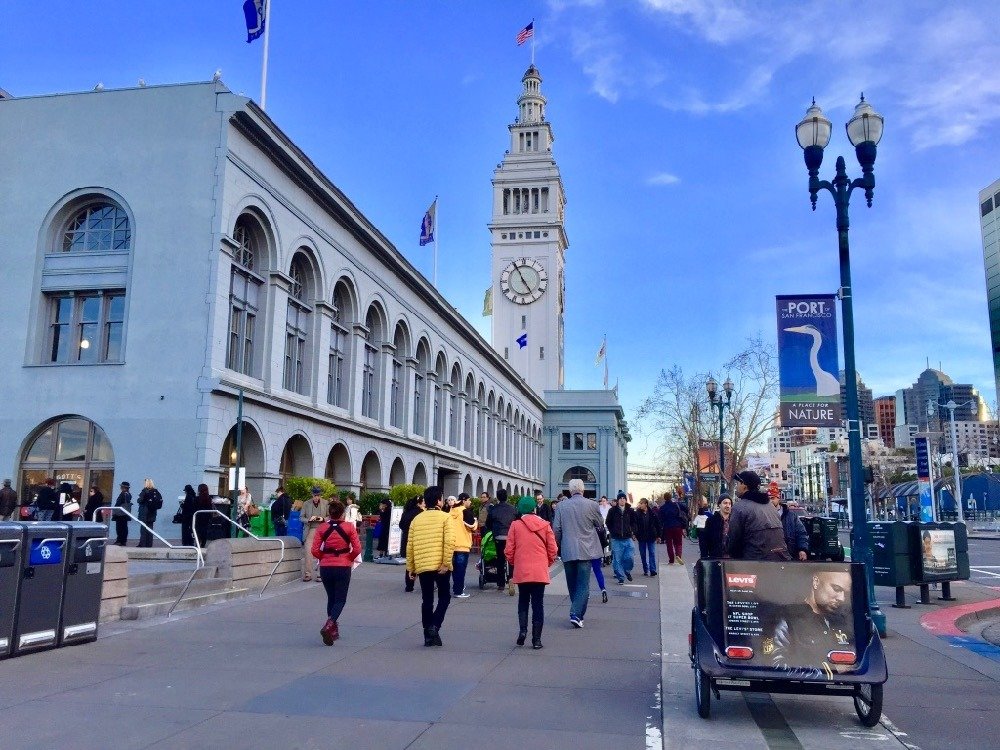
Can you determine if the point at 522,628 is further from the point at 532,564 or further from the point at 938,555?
the point at 938,555

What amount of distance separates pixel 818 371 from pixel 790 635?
7440mm

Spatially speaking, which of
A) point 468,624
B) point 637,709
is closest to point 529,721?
point 637,709

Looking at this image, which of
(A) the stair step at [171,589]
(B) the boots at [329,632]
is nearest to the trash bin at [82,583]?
(A) the stair step at [171,589]

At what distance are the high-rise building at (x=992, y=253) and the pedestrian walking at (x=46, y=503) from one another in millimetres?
93592

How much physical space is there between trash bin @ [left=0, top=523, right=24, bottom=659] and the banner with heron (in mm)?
10514

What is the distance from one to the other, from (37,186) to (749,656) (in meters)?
26.1

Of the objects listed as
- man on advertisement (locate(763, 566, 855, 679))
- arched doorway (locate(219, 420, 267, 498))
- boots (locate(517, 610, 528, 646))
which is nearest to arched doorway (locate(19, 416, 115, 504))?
arched doorway (locate(219, 420, 267, 498))

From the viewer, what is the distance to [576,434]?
303ft

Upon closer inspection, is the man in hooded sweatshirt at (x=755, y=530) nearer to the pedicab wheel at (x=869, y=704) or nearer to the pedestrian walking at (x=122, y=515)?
the pedicab wheel at (x=869, y=704)

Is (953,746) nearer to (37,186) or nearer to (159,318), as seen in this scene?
(159,318)

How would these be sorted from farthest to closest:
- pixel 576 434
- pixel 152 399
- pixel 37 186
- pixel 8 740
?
pixel 576 434 → pixel 37 186 → pixel 152 399 → pixel 8 740

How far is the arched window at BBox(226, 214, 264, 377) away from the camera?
2627 centimetres

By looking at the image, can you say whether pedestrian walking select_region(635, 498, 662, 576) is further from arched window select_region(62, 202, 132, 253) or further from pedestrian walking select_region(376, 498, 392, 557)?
Answer: arched window select_region(62, 202, 132, 253)

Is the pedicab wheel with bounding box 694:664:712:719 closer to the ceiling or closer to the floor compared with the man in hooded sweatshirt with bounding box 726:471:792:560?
closer to the floor
